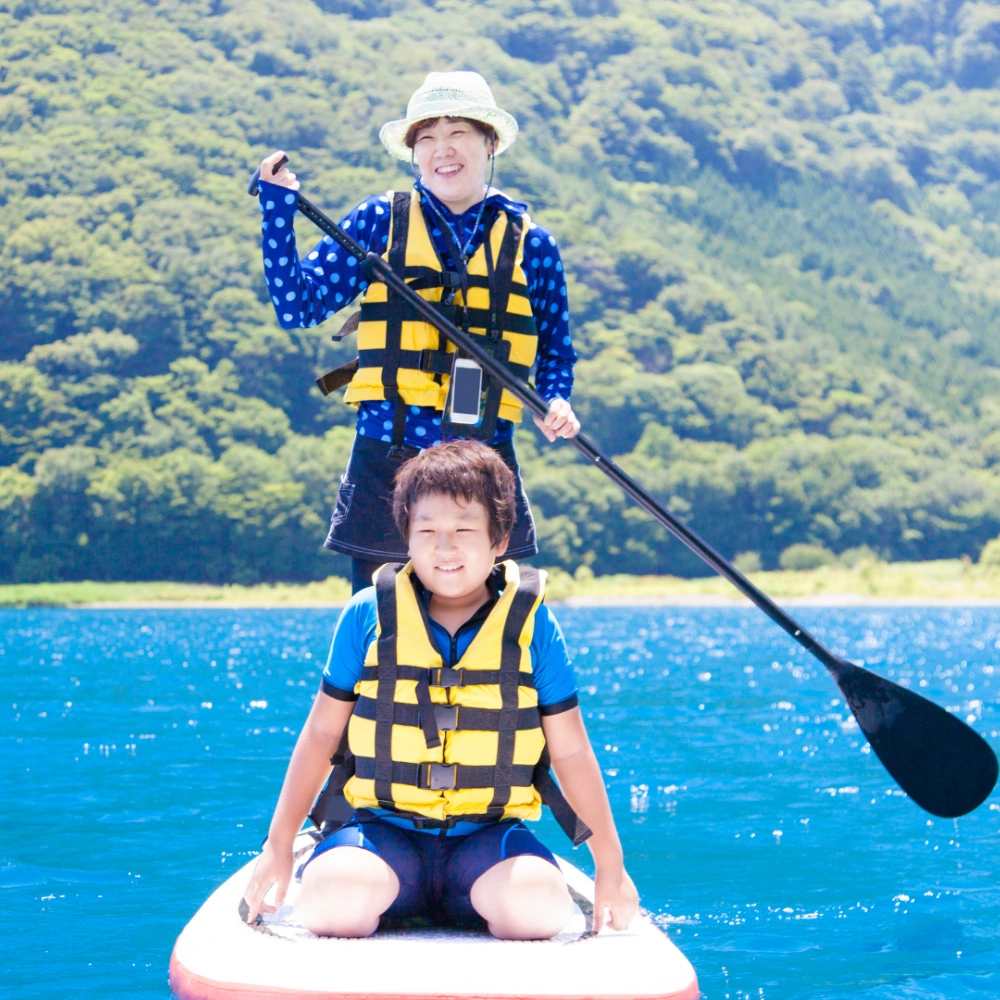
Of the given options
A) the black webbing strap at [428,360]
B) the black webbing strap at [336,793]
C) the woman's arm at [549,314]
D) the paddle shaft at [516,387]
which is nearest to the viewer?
the black webbing strap at [336,793]

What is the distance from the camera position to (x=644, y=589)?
59844 mm

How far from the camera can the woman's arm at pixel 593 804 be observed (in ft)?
9.87

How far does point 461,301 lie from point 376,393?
34 cm

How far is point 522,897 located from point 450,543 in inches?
29.7

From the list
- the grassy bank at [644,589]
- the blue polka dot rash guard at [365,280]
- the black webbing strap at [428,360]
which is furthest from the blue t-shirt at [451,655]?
the grassy bank at [644,589]

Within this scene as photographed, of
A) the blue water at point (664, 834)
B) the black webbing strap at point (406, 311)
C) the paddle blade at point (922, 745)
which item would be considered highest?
the black webbing strap at point (406, 311)

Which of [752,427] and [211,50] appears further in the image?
[211,50]

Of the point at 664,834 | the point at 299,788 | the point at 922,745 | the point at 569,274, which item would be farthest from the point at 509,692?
the point at 569,274

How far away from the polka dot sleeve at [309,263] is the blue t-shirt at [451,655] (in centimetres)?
95

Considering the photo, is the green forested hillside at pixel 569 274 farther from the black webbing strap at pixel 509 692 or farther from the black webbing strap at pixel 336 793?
the black webbing strap at pixel 509 692

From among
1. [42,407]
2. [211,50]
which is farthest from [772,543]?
[211,50]

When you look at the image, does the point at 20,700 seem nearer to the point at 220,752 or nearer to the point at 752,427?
the point at 220,752

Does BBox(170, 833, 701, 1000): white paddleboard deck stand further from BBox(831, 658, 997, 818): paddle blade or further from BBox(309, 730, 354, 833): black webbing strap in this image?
BBox(831, 658, 997, 818): paddle blade

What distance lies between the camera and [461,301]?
3662 millimetres
